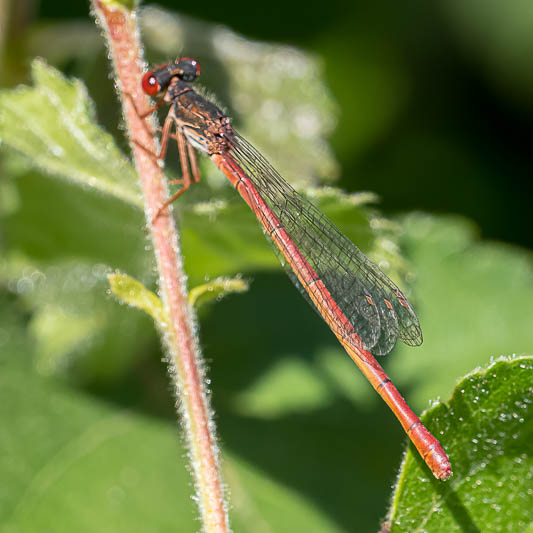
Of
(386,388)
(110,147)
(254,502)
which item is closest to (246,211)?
(110,147)

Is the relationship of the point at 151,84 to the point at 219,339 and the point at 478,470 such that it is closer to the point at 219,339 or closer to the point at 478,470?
the point at 219,339

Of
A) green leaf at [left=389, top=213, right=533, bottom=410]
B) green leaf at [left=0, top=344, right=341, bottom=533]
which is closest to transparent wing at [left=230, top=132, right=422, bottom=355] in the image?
green leaf at [left=389, top=213, right=533, bottom=410]

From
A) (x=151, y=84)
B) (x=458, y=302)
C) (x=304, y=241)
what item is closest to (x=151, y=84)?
(x=151, y=84)

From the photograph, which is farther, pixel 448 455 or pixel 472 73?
pixel 472 73

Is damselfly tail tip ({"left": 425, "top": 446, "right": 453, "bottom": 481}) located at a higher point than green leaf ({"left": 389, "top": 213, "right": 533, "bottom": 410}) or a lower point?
lower

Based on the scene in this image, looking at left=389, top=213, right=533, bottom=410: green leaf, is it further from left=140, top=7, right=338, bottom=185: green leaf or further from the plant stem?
the plant stem

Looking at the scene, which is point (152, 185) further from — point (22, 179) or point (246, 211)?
point (22, 179)

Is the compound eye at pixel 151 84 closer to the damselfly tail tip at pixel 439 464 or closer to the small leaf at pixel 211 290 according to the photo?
the small leaf at pixel 211 290
